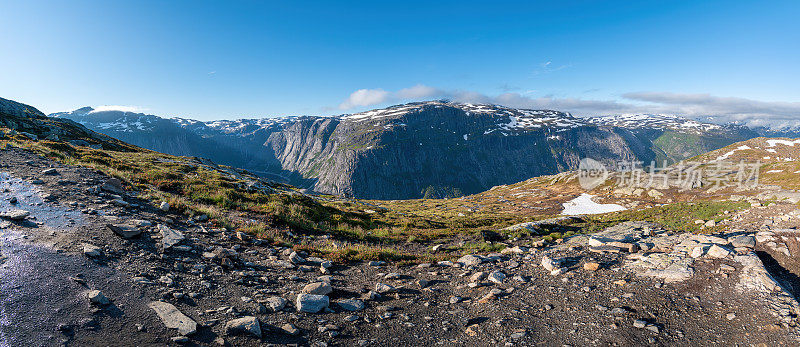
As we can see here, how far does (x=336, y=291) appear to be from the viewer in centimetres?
907

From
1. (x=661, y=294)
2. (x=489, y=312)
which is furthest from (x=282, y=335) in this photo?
(x=661, y=294)

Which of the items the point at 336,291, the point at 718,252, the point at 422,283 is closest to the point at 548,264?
the point at 422,283

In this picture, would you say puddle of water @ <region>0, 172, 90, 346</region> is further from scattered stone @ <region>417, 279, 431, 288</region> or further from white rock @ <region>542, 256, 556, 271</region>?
white rock @ <region>542, 256, 556, 271</region>

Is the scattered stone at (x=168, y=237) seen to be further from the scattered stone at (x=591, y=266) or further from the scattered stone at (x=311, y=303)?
the scattered stone at (x=591, y=266)

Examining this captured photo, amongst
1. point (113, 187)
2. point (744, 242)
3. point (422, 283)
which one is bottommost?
point (422, 283)

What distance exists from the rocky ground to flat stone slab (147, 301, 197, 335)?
0.04 meters

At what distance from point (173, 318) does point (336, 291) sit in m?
4.16

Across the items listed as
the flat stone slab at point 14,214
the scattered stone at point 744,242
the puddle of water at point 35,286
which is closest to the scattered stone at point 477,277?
the puddle of water at point 35,286

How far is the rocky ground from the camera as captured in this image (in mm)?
6152

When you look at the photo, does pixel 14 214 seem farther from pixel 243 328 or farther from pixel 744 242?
pixel 744 242

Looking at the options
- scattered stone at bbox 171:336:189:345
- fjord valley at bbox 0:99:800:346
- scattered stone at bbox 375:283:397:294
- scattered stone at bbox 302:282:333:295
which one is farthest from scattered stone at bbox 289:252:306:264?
scattered stone at bbox 171:336:189:345

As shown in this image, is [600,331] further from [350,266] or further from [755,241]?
[755,241]

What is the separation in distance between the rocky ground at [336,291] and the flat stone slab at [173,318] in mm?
36

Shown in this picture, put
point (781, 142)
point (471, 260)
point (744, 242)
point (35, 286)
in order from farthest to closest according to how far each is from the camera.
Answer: point (781, 142) → point (471, 260) → point (744, 242) → point (35, 286)
